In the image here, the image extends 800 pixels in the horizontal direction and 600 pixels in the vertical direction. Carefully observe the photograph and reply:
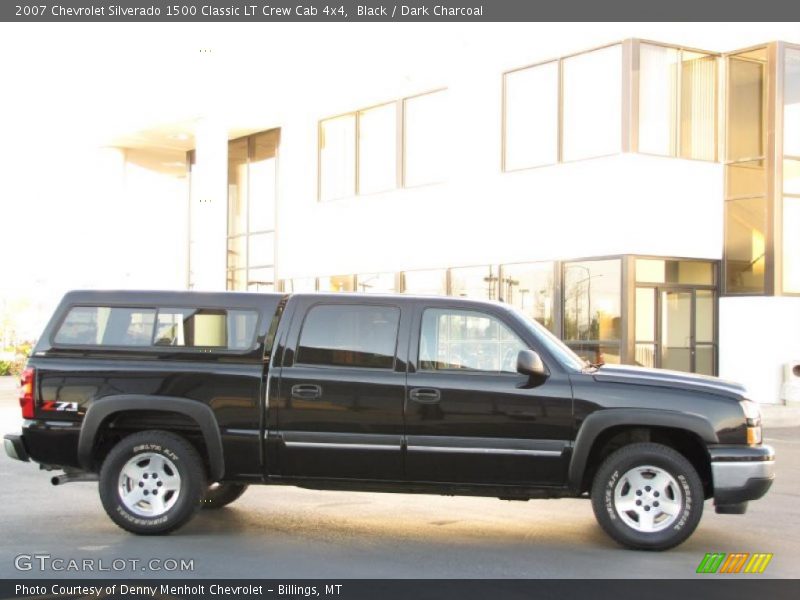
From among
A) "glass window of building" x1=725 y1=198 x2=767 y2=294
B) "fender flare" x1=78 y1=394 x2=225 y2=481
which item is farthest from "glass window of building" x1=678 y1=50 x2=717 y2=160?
"fender flare" x1=78 y1=394 x2=225 y2=481

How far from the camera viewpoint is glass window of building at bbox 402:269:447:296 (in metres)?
25.0

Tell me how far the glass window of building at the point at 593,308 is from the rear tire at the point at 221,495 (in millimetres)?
12144

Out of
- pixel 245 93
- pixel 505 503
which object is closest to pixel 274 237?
pixel 245 93

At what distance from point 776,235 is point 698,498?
1441 centimetres

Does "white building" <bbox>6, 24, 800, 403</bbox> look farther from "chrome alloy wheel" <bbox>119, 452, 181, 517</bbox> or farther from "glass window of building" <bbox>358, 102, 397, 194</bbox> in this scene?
"chrome alloy wheel" <bbox>119, 452, 181, 517</bbox>

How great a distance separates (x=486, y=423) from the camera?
26.1ft

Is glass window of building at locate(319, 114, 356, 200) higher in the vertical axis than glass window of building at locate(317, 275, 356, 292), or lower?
higher

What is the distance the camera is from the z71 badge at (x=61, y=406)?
330 inches

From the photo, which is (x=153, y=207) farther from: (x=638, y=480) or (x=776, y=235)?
(x=638, y=480)

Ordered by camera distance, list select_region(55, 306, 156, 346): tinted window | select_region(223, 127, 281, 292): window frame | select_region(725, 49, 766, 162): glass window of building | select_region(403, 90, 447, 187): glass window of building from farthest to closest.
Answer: select_region(223, 127, 281, 292): window frame, select_region(403, 90, 447, 187): glass window of building, select_region(725, 49, 766, 162): glass window of building, select_region(55, 306, 156, 346): tinted window

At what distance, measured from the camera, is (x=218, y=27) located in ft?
86.7

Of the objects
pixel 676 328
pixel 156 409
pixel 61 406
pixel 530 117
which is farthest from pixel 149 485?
pixel 530 117

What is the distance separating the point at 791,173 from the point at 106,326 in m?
16.5

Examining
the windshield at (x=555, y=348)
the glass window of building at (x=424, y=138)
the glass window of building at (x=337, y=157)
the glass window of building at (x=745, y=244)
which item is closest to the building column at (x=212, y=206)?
the glass window of building at (x=337, y=157)
